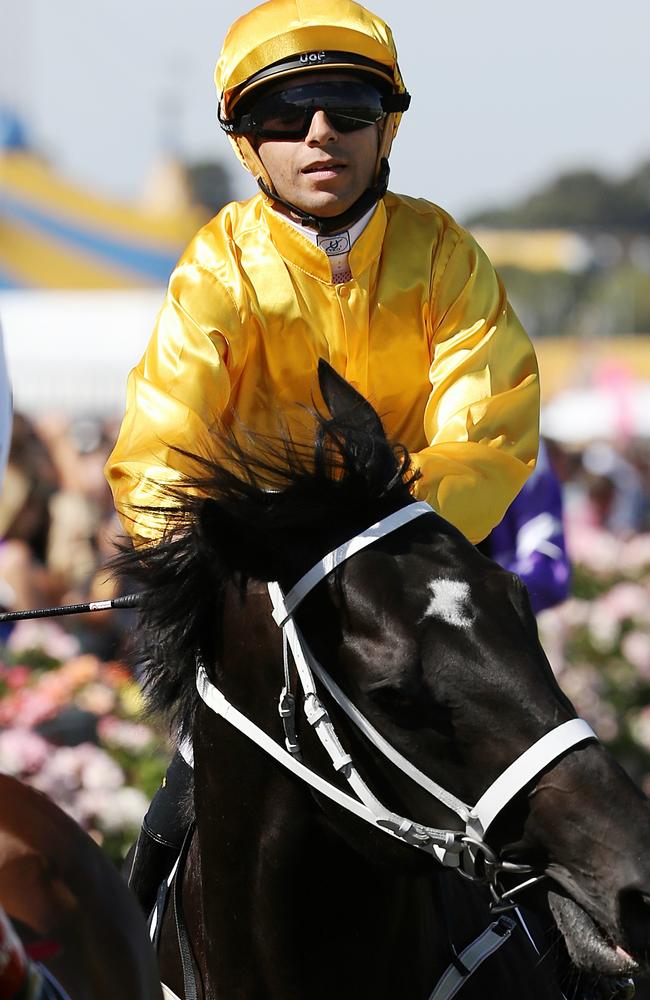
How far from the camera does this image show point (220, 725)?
2.72 m

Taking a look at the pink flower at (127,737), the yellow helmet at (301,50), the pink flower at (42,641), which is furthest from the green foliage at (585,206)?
the yellow helmet at (301,50)

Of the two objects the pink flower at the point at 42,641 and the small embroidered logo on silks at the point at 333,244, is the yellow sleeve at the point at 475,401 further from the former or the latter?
the pink flower at the point at 42,641

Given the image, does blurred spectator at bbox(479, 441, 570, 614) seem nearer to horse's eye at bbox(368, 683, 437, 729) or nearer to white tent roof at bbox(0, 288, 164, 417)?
horse's eye at bbox(368, 683, 437, 729)

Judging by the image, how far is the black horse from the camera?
7.84ft

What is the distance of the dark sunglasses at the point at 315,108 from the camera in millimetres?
3100

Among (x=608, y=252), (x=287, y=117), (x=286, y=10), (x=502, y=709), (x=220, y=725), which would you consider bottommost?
(x=608, y=252)

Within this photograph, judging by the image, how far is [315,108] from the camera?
10.2ft

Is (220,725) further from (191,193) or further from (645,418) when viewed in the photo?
(191,193)

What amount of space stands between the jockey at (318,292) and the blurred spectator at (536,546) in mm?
2000

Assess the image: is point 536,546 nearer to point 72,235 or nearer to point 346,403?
point 346,403

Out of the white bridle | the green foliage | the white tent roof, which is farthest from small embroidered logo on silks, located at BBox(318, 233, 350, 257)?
the green foliage

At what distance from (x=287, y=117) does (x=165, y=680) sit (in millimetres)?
1157

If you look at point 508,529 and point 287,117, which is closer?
point 287,117

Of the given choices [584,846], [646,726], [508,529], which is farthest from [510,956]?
[646,726]
